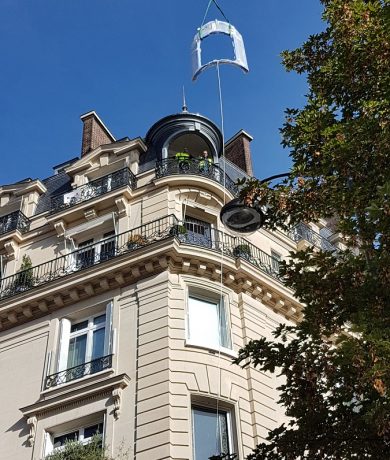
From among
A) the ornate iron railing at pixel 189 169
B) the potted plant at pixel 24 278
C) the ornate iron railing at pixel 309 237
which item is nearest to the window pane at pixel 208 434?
the potted plant at pixel 24 278

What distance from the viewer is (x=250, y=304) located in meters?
20.5

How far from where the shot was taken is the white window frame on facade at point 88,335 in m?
19.3

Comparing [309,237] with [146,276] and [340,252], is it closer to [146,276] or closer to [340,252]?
[146,276]

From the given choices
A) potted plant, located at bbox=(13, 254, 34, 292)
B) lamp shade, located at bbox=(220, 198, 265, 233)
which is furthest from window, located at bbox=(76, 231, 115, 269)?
lamp shade, located at bbox=(220, 198, 265, 233)

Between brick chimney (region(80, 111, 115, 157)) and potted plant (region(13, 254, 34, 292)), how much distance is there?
221 inches

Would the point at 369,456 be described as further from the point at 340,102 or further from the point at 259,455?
the point at 340,102

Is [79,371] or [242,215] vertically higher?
[79,371]

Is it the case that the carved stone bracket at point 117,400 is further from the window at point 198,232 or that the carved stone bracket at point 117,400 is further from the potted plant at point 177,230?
the window at point 198,232

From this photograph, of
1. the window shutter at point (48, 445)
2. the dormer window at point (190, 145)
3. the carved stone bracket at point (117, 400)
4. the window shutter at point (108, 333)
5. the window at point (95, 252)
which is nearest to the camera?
the carved stone bracket at point (117, 400)

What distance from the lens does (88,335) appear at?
2008 centimetres

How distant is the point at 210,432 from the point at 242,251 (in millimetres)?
5898

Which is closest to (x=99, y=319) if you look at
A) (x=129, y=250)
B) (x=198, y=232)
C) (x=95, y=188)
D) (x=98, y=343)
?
(x=98, y=343)

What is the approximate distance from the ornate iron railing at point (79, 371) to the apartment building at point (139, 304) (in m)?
0.04

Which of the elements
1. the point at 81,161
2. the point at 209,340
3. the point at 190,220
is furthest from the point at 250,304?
the point at 81,161
